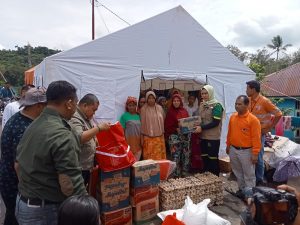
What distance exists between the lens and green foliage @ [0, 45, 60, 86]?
2698 cm

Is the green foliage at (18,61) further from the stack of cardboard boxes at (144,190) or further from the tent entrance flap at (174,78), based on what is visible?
the stack of cardboard boxes at (144,190)

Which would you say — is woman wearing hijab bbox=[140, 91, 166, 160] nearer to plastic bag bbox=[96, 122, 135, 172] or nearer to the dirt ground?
the dirt ground

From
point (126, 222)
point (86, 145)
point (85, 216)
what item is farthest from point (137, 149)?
point (85, 216)

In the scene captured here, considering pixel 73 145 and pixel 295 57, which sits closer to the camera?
pixel 73 145

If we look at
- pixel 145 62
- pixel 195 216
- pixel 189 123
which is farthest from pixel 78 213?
pixel 145 62

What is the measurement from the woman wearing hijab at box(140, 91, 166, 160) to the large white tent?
0.54 metres

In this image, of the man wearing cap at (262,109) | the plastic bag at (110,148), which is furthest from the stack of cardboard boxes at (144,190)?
the man wearing cap at (262,109)

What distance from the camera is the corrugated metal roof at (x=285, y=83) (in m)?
19.5

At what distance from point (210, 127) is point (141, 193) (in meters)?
1.77

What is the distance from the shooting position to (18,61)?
1190 inches

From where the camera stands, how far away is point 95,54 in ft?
17.1


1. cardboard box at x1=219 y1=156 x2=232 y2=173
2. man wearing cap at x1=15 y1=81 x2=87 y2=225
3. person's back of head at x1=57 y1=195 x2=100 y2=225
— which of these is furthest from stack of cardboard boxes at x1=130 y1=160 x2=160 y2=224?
cardboard box at x1=219 y1=156 x2=232 y2=173

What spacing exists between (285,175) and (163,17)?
3709 millimetres

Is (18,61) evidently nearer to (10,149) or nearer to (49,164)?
(10,149)
